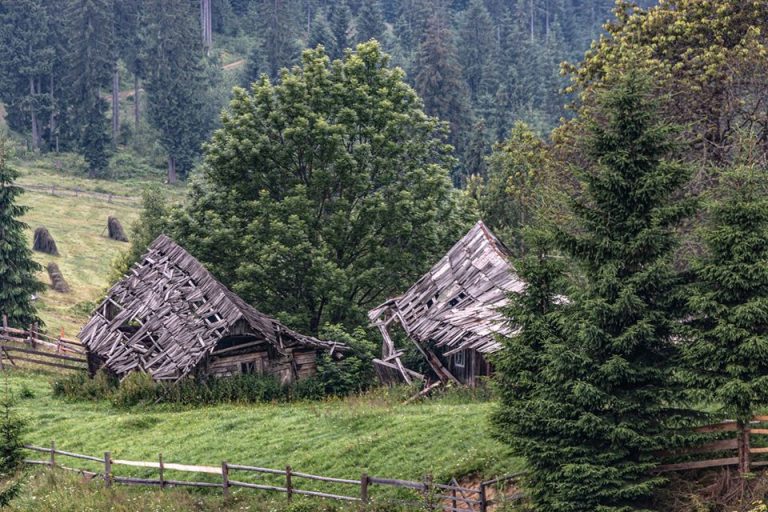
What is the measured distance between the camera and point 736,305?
18484mm

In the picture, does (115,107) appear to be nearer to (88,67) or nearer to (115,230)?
(88,67)

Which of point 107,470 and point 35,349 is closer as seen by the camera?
point 107,470

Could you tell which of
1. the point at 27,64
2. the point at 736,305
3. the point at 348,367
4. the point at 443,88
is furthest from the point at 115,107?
the point at 736,305

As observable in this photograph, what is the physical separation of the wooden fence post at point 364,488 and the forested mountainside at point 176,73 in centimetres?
6664

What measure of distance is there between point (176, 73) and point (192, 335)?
80.8m

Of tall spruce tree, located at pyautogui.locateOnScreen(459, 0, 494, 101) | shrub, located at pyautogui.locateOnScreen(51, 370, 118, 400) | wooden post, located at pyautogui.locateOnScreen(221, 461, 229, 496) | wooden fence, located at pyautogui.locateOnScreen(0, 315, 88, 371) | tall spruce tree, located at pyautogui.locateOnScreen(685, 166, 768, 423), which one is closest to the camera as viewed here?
tall spruce tree, located at pyautogui.locateOnScreen(685, 166, 768, 423)

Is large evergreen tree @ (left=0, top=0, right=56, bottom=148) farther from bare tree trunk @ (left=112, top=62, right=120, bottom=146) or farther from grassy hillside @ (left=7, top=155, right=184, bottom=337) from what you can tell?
bare tree trunk @ (left=112, top=62, right=120, bottom=146)

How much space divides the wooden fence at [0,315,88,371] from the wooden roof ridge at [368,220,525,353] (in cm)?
1440

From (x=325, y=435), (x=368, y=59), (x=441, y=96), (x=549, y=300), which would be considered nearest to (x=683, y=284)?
(x=549, y=300)

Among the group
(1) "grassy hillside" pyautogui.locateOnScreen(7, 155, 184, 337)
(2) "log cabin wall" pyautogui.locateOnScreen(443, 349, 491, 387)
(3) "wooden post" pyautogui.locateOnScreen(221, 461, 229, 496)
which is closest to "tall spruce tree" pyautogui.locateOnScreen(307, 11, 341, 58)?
(1) "grassy hillside" pyautogui.locateOnScreen(7, 155, 184, 337)

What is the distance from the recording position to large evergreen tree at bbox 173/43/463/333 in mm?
39500

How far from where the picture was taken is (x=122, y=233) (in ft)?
262

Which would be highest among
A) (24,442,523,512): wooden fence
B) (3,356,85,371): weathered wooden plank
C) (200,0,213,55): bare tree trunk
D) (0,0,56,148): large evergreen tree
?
(200,0,213,55): bare tree trunk

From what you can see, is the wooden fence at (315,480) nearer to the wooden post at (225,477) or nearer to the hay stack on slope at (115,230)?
the wooden post at (225,477)
